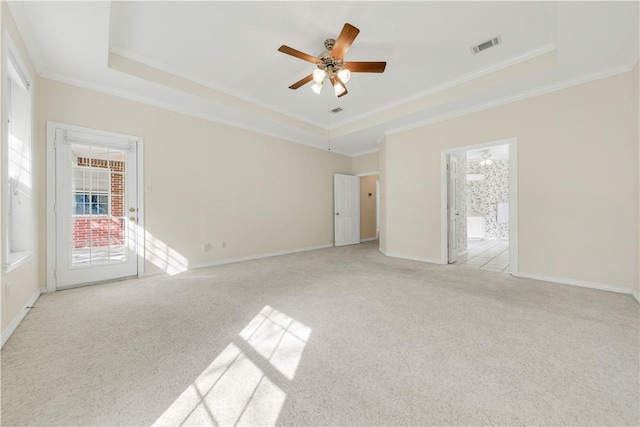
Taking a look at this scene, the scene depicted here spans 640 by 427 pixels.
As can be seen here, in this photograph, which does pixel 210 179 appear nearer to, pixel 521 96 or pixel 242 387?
pixel 242 387

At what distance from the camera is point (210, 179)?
14.6 ft

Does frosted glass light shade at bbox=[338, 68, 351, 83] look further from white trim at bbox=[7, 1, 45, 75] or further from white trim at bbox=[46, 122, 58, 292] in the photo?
white trim at bbox=[46, 122, 58, 292]

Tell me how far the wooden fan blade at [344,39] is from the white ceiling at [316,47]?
276 millimetres

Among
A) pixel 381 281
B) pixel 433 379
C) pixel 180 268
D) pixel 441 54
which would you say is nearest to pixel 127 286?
pixel 180 268

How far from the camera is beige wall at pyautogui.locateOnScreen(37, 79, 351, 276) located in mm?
3434

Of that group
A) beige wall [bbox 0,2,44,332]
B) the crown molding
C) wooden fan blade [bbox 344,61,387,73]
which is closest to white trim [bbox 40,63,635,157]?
the crown molding

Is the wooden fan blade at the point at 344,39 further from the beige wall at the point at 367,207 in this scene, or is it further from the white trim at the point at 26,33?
the beige wall at the point at 367,207

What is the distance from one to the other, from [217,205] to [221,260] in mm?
1035

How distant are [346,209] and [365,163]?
146 cm

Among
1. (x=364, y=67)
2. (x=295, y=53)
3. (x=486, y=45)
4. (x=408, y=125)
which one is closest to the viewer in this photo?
Answer: (x=295, y=53)

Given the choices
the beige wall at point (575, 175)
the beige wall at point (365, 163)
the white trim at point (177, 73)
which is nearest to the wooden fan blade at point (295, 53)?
the white trim at point (177, 73)

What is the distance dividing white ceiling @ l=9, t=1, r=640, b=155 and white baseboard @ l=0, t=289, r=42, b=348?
264cm

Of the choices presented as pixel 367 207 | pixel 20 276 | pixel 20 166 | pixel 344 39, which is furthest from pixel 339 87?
pixel 367 207

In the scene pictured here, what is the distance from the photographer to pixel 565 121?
10.8ft
